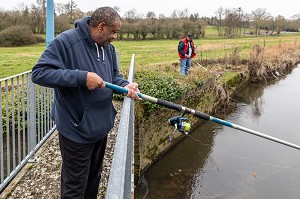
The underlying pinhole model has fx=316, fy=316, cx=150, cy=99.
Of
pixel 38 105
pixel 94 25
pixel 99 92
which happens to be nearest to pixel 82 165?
pixel 99 92

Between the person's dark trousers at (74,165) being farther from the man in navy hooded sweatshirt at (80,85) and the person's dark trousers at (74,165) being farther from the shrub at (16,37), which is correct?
the shrub at (16,37)

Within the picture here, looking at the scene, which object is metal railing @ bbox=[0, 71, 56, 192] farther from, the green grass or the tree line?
the tree line

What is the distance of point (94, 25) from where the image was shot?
2.56 m

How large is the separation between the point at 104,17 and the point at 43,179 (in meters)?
2.25

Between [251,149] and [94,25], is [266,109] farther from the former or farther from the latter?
[94,25]

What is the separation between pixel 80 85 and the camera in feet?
7.79

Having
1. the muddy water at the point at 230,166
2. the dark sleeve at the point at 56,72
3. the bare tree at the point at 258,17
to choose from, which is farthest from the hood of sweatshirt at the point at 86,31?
the bare tree at the point at 258,17

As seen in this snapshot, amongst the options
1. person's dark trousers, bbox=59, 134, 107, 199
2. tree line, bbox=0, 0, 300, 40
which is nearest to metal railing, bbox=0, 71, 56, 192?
person's dark trousers, bbox=59, 134, 107, 199

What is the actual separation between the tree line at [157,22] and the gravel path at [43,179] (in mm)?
13764

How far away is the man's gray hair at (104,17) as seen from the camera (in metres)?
2.54

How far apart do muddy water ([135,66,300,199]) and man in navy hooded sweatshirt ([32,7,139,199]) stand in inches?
218

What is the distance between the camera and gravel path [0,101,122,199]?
349 cm

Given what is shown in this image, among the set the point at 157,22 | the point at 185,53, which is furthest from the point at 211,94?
the point at 157,22

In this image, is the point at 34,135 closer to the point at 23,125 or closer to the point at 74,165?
the point at 23,125
